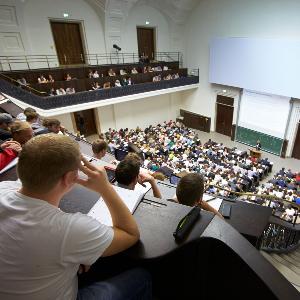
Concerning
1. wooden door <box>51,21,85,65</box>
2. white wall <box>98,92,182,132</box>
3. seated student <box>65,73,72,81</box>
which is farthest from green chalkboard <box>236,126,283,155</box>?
wooden door <box>51,21,85,65</box>

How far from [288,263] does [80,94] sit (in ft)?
36.7

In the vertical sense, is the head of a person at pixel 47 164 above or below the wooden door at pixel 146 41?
below

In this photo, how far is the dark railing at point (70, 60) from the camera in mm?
12592

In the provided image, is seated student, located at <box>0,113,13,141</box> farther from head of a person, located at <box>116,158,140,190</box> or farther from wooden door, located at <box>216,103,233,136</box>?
wooden door, located at <box>216,103,233,136</box>

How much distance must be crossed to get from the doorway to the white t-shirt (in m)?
16.7

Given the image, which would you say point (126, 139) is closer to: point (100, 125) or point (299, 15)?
point (100, 125)

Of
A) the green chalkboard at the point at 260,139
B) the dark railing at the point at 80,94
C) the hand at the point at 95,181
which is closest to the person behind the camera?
the hand at the point at 95,181

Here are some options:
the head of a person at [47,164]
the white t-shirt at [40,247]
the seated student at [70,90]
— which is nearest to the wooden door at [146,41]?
the seated student at [70,90]

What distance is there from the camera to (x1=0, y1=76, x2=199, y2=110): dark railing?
36.0 feet

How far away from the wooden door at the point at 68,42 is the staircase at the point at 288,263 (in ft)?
48.1

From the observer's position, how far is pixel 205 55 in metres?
17.2

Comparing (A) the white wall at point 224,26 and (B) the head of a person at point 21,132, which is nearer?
(B) the head of a person at point 21,132

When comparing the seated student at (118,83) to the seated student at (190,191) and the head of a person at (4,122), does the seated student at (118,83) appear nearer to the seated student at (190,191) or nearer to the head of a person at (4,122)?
the head of a person at (4,122)

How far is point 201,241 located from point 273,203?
8.45 m
